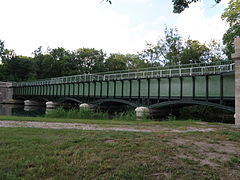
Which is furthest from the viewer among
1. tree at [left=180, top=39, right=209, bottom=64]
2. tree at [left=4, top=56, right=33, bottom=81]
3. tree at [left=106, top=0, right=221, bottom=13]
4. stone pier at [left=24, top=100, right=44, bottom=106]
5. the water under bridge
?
tree at [left=4, top=56, right=33, bottom=81]

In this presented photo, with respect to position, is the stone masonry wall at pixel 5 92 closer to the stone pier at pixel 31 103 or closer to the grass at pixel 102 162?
the stone pier at pixel 31 103

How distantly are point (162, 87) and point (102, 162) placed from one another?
2280 centimetres

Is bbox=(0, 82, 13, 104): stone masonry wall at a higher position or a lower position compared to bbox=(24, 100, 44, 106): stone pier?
higher

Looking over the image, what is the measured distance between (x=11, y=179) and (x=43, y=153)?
151 centimetres

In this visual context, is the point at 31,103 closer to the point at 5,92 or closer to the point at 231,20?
the point at 5,92

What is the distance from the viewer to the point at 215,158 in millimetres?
5168

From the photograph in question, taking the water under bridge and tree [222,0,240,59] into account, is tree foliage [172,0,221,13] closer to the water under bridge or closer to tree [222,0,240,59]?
the water under bridge

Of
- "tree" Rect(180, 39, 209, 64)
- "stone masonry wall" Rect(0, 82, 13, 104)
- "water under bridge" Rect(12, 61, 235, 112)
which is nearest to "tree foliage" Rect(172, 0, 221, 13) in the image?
"water under bridge" Rect(12, 61, 235, 112)

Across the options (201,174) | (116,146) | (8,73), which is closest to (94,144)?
(116,146)

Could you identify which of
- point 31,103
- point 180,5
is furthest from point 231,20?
point 31,103

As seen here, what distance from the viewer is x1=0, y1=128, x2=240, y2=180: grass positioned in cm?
396

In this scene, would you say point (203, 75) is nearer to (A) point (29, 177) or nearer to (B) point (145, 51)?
(A) point (29, 177)

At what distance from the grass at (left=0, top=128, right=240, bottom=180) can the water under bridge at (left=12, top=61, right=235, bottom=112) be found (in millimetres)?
16469

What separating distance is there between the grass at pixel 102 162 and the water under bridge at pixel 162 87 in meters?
16.5
